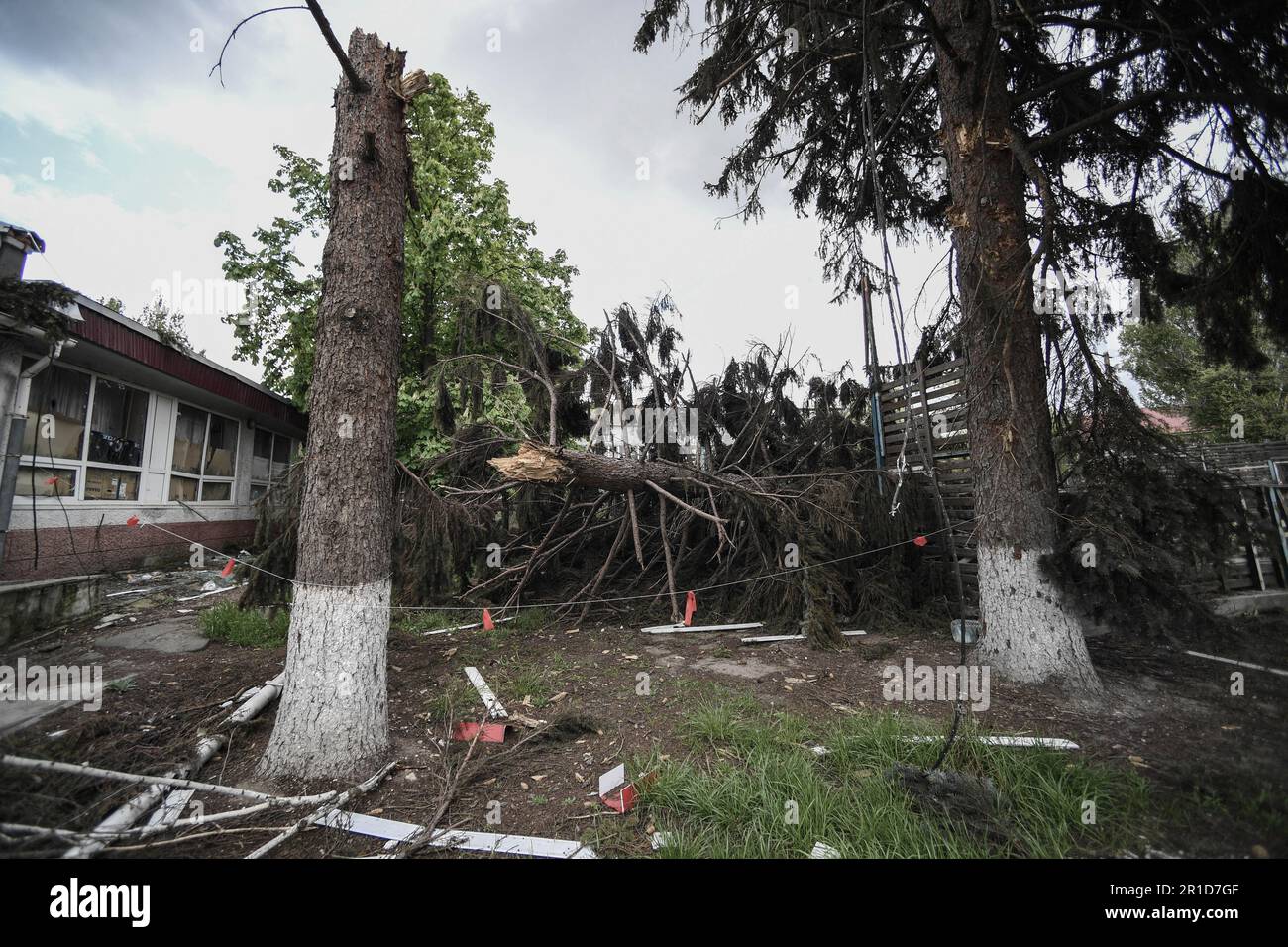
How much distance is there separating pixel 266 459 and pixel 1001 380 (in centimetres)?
1451

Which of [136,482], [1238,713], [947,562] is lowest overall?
[1238,713]

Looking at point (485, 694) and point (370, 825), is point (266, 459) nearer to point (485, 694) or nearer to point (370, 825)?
point (485, 694)

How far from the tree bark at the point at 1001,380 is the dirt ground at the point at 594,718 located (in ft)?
1.33

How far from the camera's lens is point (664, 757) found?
285cm

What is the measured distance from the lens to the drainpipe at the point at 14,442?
18.1ft

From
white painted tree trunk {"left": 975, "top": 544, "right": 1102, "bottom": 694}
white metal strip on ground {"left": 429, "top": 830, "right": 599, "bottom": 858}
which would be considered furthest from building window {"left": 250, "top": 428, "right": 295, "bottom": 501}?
white painted tree trunk {"left": 975, "top": 544, "right": 1102, "bottom": 694}

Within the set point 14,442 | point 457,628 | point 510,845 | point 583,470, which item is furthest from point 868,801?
point 14,442

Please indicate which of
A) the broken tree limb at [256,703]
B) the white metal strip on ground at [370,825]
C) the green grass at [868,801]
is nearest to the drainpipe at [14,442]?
the broken tree limb at [256,703]

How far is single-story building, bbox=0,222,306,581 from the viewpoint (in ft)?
19.0

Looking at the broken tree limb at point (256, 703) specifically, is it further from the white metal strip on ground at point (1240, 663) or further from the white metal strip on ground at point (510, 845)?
the white metal strip on ground at point (1240, 663)
